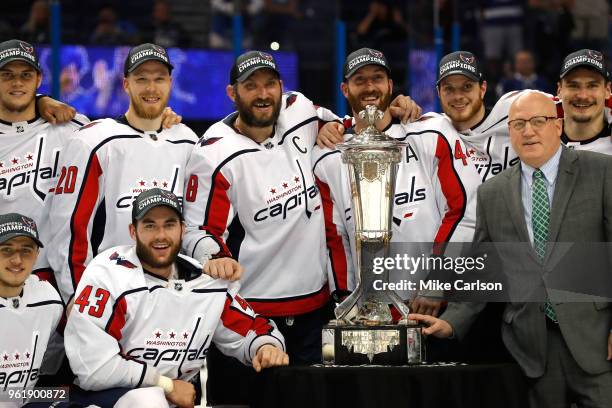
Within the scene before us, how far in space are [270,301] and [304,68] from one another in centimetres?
488

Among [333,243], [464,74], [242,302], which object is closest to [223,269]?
[242,302]

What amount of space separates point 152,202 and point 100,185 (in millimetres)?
520

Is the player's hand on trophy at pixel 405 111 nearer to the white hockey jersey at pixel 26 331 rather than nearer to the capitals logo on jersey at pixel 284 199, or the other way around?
the capitals logo on jersey at pixel 284 199

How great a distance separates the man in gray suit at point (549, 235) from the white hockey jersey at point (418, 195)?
52 cm

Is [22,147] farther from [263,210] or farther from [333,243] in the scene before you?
[333,243]

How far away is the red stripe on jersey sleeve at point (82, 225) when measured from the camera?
427cm

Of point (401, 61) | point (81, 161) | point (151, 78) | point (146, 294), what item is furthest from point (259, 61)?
point (401, 61)

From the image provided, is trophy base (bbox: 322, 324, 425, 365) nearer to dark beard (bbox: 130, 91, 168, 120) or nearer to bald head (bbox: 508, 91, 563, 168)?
bald head (bbox: 508, 91, 563, 168)

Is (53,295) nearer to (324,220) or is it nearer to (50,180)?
(50,180)

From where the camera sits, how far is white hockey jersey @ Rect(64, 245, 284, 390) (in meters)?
3.78

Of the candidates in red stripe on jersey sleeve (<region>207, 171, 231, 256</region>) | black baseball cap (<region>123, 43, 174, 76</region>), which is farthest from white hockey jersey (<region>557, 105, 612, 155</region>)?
black baseball cap (<region>123, 43, 174, 76</region>)

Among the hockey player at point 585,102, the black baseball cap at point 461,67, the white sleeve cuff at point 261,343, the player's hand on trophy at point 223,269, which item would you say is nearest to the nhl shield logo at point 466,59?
the black baseball cap at point 461,67

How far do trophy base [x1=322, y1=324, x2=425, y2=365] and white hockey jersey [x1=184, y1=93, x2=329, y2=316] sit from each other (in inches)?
33.2

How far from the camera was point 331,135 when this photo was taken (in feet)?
14.6
